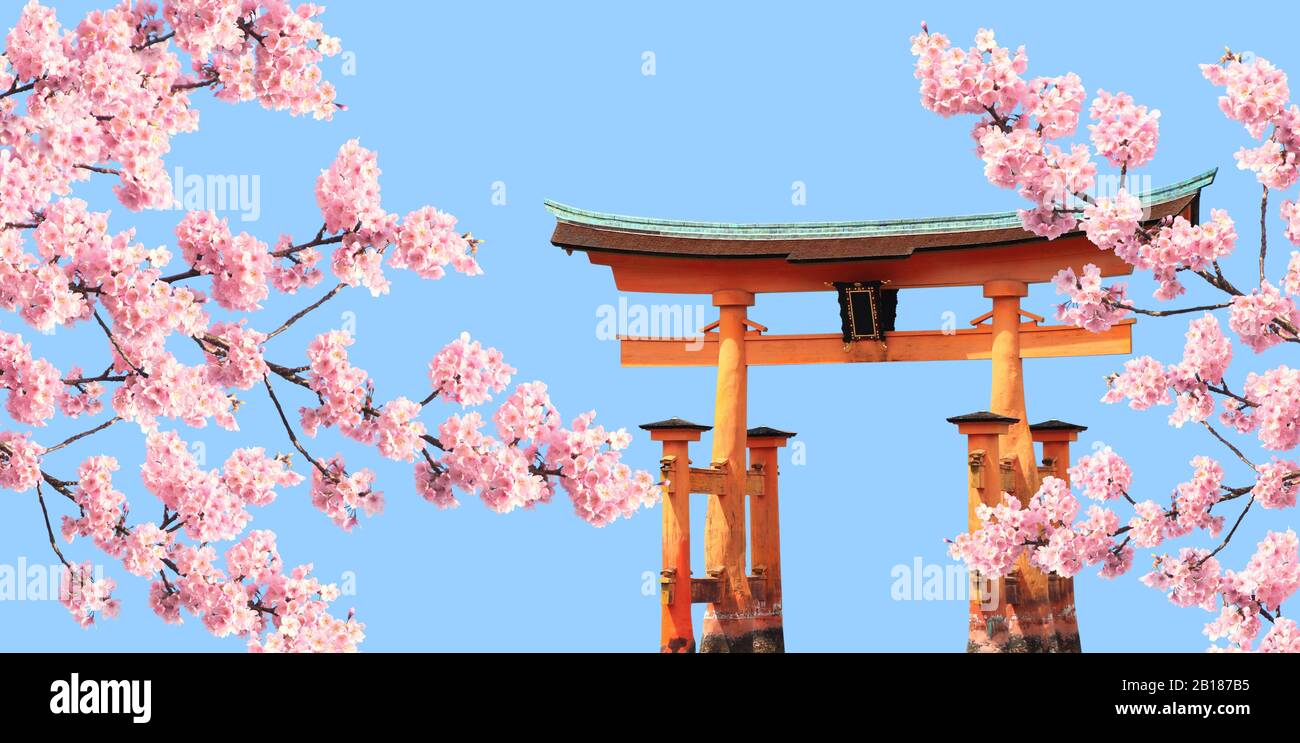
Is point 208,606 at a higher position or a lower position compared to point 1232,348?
lower

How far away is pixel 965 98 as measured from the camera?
29.4ft

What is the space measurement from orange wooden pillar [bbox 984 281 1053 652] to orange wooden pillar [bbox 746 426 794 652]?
2.07 meters

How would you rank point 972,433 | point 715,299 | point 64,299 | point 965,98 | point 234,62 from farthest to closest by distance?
1. point 715,299
2. point 972,433
3. point 965,98
4. point 234,62
5. point 64,299

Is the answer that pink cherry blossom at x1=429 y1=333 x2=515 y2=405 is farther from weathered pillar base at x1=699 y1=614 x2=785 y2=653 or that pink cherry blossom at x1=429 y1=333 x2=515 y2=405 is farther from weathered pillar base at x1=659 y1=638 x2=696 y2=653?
weathered pillar base at x1=699 y1=614 x2=785 y2=653

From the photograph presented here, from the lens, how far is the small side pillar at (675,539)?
14008 mm

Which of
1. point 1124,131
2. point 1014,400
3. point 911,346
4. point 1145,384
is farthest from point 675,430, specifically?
point 1124,131

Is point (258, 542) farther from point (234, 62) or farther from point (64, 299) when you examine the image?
point (234, 62)

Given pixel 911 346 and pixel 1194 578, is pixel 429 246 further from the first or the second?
pixel 911 346

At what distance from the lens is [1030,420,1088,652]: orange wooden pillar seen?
15.2 meters

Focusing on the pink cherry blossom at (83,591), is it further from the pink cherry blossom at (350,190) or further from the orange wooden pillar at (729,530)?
the orange wooden pillar at (729,530)

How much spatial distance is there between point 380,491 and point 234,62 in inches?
89.7

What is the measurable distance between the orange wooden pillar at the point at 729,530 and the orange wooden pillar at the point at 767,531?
0.28m
